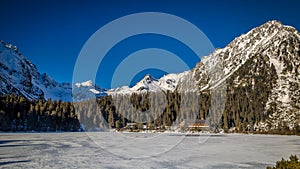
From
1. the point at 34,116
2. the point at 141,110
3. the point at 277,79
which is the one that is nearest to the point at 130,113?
the point at 141,110

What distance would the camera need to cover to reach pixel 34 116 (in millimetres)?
94125

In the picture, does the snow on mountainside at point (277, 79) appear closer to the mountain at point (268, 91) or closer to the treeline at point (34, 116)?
the mountain at point (268, 91)

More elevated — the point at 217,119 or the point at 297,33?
the point at 297,33

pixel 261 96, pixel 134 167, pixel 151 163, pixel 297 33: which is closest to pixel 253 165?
pixel 151 163

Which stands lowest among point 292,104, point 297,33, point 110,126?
point 110,126

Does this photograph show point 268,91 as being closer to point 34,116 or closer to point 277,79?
point 277,79

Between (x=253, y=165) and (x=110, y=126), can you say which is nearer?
(x=253, y=165)

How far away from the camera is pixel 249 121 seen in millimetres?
110250

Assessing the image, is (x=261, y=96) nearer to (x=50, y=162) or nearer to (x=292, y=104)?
(x=292, y=104)

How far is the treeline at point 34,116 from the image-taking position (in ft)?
287

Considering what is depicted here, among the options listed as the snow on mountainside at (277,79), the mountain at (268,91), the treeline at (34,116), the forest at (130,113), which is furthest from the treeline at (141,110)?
the snow on mountainside at (277,79)

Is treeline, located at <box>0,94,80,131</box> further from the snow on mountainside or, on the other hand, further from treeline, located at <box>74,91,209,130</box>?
the snow on mountainside

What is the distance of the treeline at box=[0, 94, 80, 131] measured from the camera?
8734 centimetres

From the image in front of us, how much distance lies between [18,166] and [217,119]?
354ft
